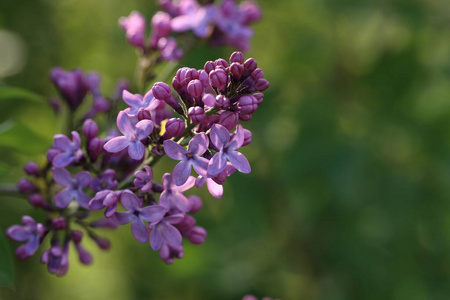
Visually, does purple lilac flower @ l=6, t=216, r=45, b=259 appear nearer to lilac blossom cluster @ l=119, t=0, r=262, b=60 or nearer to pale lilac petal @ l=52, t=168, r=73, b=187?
pale lilac petal @ l=52, t=168, r=73, b=187

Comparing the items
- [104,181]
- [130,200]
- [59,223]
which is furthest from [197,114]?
[59,223]

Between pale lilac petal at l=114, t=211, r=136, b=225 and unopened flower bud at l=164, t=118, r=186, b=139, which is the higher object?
unopened flower bud at l=164, t=118, r=186, b=139

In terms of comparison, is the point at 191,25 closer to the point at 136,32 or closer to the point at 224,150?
the point at 136,32

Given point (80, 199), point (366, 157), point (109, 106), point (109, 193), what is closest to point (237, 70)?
point (109, 193)

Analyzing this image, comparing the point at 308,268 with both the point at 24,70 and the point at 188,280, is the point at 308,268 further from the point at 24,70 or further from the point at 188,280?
the point at 24,70

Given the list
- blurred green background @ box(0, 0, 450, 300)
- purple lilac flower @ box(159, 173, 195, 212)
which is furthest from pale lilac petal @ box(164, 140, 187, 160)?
blurred green background @ box(0, 0, 450, 300)
